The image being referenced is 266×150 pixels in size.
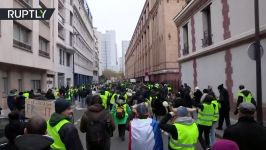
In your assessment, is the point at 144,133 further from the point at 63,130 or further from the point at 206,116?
the point at 206,116

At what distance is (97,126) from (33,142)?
266 centimetres

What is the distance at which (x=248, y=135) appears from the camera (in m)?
4.55

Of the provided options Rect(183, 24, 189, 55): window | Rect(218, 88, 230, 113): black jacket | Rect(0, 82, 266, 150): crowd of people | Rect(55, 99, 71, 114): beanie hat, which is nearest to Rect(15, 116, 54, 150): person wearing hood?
Rect(0, 82, 266, 150): crowd of people

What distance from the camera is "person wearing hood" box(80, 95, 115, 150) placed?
642cm

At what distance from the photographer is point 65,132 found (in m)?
4.58

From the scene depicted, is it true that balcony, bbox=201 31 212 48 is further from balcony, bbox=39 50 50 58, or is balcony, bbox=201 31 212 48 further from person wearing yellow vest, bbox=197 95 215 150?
balcony, bbox=39 50 50 58

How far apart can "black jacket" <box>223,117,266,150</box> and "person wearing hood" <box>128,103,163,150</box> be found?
1.31 m

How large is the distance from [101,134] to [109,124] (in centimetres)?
21

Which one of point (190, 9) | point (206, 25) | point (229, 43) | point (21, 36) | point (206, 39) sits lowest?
point (229, 43)

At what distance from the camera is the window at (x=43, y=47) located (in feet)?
107

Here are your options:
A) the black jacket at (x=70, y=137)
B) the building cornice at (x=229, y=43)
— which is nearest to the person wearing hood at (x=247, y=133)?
the black jacket at (x=70, y=137)

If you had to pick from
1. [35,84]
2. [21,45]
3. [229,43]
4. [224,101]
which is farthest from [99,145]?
[35,84]

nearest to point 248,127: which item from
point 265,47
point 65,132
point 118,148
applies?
point 65,132

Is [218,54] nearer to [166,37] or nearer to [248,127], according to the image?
[248,127]
